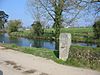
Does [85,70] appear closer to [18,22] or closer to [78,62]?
[78,62]

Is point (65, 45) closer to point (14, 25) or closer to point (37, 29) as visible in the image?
point (37, 29)

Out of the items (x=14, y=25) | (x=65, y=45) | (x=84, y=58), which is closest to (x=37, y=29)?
(x=14, y=25)

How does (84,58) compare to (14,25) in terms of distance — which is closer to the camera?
(84,58)

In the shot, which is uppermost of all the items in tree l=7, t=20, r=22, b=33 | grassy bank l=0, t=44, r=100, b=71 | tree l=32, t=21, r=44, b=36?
tree l=7, t=20, r=22, b=33

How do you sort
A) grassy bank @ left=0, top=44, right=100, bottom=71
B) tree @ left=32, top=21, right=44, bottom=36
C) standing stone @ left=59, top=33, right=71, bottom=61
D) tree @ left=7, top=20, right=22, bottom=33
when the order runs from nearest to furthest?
grassy bank @ left=0, top=44, right=100, bottom=71
standing stone @ left=59, top=33, right=71, bottom=61
tree @ left=32, top=21, right=44, bottom=36
tree @ left=7, top=20, right=22, bottom=33

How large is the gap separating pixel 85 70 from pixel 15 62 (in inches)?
190

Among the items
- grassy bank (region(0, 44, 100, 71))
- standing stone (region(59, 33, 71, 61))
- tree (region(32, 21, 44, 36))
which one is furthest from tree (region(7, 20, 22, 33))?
grassy bank (region(0, 44, 100, 71))

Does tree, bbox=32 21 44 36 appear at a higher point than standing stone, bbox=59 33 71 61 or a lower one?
higher

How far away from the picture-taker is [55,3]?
108ft

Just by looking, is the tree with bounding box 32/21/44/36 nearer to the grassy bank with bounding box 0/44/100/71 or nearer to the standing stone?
the standing stone

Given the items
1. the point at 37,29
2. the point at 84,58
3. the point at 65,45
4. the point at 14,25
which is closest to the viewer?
the point at 84,58

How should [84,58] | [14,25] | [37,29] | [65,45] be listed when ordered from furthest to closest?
[14,25] < [37,29] < [65,45] < [84,58]

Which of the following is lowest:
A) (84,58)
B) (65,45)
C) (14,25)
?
(84,58)

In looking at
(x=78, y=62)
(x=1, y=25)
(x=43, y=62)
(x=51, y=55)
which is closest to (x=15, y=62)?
(x=43, y=62)
